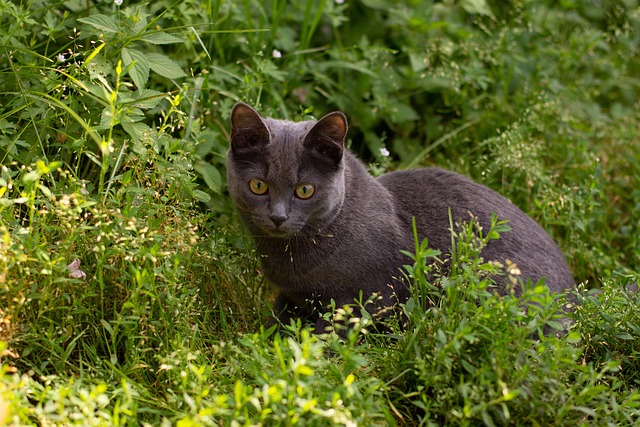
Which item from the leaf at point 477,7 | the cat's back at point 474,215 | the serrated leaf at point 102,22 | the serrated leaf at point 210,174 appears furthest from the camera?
the leaf at point 477,7

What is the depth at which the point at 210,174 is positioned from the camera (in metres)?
3.25

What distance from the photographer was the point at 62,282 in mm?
2428

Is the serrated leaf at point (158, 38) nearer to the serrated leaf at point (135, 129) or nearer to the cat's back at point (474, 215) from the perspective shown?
the serrated leaf at point (135, 129)

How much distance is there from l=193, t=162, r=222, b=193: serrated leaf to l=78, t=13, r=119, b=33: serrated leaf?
703 mm

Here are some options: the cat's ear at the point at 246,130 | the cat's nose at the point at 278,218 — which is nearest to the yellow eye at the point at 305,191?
the cat's nose at the point at 278,218

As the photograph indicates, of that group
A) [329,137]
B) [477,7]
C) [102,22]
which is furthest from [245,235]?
[477,7]

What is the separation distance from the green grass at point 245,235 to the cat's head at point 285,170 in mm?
235

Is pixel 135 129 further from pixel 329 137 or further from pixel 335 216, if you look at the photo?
pixel 335 216

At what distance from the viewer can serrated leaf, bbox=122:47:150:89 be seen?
2799 millimetres

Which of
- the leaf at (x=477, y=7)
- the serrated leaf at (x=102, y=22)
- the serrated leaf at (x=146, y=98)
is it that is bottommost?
the serrated leaf at (x=146, y=98)

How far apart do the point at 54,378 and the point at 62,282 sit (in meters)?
0.38

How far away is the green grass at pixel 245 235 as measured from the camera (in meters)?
2.18

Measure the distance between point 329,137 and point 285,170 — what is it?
0.70 ft

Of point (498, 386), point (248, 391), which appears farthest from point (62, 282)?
point (498, 386)
